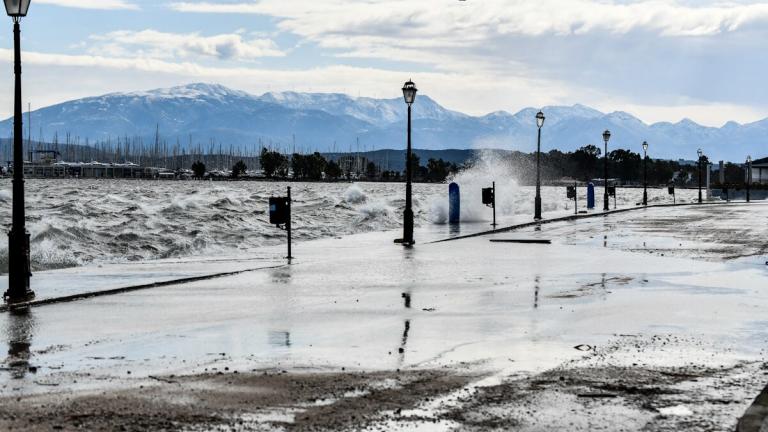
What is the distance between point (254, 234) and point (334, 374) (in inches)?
1797

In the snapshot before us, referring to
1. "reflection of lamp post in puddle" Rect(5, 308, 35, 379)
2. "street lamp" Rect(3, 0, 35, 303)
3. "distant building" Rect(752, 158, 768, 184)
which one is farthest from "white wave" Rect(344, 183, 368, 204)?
"reflection of lamp post in puddle" Rect(5, 308, 35, 379)

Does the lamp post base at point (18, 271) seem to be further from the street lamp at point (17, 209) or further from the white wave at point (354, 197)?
the white wave at point (354, 197)

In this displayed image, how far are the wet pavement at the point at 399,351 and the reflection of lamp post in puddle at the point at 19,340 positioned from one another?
0.04m

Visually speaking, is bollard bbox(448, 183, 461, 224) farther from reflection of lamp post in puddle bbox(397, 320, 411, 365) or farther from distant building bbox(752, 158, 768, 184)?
distant building bbox(752, 158, 768, 184)

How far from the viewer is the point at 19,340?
41.2ft

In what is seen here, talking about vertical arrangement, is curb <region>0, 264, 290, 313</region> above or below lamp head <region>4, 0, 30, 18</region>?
below

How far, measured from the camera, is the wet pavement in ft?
28.0

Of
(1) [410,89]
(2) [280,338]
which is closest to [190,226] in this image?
(1) [410,89]

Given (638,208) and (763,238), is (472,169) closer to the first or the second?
(638,208)

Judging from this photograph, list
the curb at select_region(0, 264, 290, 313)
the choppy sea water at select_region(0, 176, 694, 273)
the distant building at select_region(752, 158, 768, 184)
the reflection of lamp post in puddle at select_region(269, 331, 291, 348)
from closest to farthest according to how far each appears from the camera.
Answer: the reflection of lamp post in puddle at select_region(269, 331, 291, 348)
the curb at select_region(0, 264, 290, 313)
the choppy sea water at select_region(0, 176, 694, 273)
the distant building at select_region(752, 158, 768, 184)

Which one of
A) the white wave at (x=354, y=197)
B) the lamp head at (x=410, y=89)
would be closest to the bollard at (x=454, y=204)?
the lamp head at (x=410, y=89)

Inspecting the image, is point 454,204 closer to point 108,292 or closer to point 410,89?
point 410,89

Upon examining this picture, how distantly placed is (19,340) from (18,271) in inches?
184

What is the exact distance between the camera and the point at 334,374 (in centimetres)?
1018
